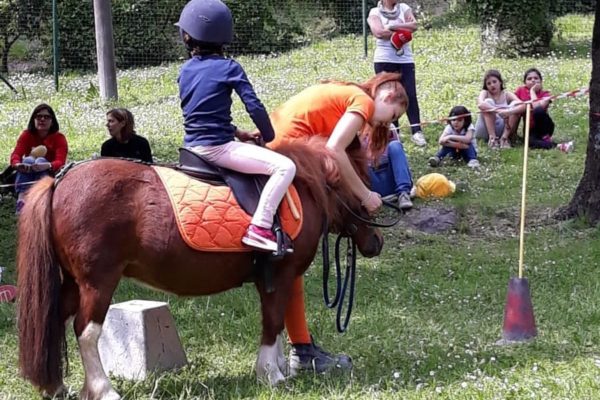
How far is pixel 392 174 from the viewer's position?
9297 mm

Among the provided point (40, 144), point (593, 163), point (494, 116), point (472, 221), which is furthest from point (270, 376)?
point (494, 116)

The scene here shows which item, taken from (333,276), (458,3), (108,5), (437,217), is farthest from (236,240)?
(458,3)

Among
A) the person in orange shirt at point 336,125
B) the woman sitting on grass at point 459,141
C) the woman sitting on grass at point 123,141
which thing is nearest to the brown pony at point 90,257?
the person in orange shirt at point 336,125

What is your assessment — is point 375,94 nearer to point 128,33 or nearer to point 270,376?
point 270,376

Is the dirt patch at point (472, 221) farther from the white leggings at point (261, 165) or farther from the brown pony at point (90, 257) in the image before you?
the brown pony at point (90, 257)

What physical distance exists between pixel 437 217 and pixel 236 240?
173 inches

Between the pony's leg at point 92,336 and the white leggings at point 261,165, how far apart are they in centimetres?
83

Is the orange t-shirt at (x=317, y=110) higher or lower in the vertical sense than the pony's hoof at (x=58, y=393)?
higher

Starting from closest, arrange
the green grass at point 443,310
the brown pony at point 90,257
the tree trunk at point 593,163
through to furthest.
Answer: the brown pony at point 90,257 < the green grass at point 443,310 < the tree trunk at point 593,163

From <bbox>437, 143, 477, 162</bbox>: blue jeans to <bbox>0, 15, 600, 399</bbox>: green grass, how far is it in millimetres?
192

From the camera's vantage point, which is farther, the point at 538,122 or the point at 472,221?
the point at 538,122

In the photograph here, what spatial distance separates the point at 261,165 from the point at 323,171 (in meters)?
0.43

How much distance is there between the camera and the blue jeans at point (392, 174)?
9172 millimetres

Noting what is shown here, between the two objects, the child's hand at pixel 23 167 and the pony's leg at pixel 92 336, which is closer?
the pony's leg at pixel 92 336
